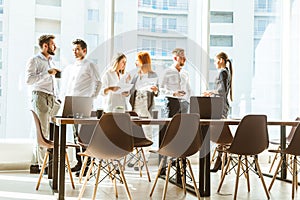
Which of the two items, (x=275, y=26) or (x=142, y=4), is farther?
(x=275, y=26)

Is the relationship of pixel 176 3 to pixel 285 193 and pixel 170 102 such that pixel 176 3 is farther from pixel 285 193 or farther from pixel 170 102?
pixel 285 193

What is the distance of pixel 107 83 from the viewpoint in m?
5.53

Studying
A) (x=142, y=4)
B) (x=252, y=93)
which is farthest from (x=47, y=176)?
(x=252, y=93)

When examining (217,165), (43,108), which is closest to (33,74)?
(43,108)

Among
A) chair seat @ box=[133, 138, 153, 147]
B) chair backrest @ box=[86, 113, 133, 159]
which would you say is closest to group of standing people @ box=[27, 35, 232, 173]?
chair seat @ box=[133, 138, 153, 147]

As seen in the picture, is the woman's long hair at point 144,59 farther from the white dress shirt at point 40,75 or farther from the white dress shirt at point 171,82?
the white dress shirt at point 40,75

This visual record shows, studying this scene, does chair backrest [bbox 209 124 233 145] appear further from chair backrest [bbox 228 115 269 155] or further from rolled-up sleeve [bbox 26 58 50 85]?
rolled-up sleeve [bbox 26 58 50 85]

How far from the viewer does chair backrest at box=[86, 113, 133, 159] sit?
3641 millimetres

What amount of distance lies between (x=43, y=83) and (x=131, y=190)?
191 centimetres

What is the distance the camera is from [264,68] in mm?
7148

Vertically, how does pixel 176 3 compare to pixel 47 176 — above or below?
above

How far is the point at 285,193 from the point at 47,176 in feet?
9.30

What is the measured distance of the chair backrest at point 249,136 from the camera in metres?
4.12

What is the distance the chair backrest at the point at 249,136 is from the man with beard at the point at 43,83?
8.34 ft
